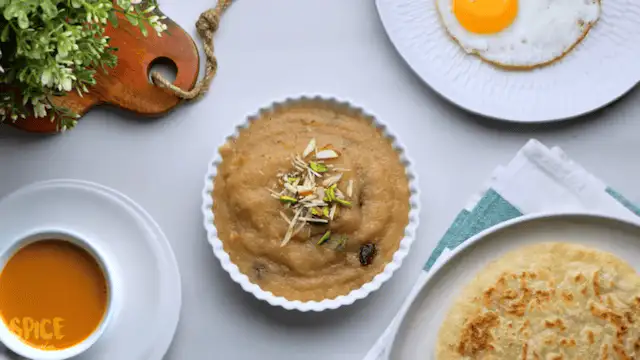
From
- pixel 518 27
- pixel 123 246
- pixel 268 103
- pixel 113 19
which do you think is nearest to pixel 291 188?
pixel 268 103

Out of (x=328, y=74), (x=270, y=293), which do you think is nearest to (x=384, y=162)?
(x=328, y=74)

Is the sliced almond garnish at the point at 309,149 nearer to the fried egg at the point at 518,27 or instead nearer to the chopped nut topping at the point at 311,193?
the chopped nut topping at the point at 311,193

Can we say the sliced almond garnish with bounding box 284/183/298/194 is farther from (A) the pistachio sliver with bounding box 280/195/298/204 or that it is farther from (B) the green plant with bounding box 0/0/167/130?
(B) the green plant with bounding box 0/0/167/130

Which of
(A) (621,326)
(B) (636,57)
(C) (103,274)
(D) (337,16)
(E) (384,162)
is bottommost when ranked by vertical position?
(C) (103,274)

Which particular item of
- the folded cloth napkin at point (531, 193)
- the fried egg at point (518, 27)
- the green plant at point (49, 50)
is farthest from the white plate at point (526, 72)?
the green plant at point (49, 50)

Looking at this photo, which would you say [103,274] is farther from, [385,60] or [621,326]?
[621,326]

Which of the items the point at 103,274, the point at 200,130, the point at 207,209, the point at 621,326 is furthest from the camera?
the point at 200,130

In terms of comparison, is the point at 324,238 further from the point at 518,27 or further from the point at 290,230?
the point at 518,27
